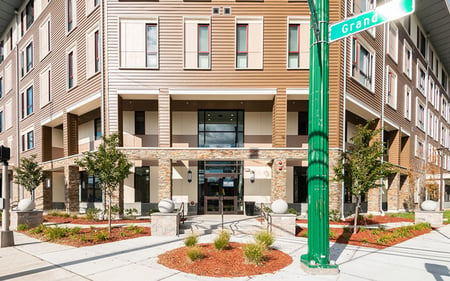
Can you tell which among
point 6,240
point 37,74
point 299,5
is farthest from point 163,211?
point 37,74

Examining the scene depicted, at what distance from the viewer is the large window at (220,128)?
57.0 ft

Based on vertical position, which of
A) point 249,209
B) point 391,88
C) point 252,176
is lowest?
point 249,209

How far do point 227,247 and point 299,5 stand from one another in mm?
14329

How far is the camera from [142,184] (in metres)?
17.7

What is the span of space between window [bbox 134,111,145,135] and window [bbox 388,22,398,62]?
21373 mm

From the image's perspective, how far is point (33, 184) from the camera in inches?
719

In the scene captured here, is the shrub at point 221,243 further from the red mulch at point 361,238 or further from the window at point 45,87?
the window at point 45,87

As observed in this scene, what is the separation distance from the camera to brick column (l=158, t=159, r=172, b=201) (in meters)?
13.6

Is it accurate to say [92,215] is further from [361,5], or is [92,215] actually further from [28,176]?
[361,5]

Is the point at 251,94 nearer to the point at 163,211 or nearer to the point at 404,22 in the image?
the point at 163,211

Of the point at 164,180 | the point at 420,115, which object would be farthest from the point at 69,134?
the point at 420,115

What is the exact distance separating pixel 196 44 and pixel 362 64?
1196 cm

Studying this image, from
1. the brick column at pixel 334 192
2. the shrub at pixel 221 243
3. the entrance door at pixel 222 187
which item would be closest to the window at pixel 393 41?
the brick column at pixel 334 192

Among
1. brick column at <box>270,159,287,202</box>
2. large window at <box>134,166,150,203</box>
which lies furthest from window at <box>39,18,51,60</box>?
brick column at <box>270,159,287,202</box>
